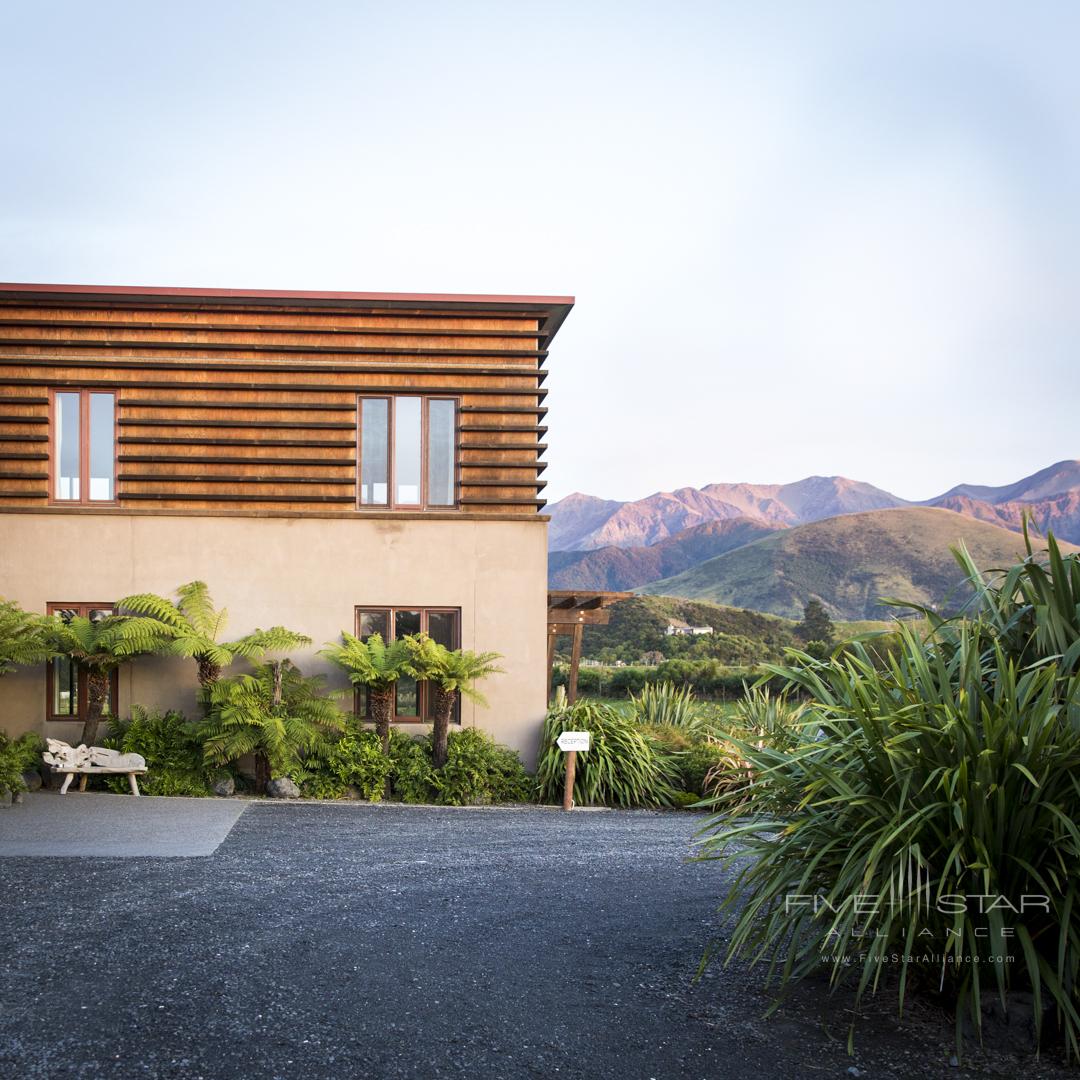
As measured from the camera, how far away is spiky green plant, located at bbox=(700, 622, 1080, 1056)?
13.4 ft

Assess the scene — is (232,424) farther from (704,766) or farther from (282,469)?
(704,766)

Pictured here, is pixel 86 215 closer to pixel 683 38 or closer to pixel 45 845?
pixel 683 38

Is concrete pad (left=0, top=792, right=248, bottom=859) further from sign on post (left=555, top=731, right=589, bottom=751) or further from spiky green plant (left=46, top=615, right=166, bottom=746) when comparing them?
sign on post (left=555, top=731, right=589, bottom=751)

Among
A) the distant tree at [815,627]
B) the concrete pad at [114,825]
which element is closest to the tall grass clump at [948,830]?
the concrete pad at [114,825]

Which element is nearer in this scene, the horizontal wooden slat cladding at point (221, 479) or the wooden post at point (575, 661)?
the horizontal wooden slat cladding at point (221, 479)

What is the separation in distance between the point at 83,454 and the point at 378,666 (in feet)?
15.0

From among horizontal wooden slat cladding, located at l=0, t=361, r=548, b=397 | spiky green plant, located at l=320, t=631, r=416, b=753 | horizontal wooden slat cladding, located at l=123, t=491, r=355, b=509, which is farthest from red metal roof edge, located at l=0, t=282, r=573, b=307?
spiky green plant, located at l=320, t=631, r=416, b=753

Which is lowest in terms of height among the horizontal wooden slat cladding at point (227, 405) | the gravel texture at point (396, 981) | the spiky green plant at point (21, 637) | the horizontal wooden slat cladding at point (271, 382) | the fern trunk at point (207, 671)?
the gravel texture at point (396, 981)

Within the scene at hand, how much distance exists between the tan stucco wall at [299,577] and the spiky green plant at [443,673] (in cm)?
49

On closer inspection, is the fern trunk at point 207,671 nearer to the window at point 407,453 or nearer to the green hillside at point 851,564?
the window at point 407,453

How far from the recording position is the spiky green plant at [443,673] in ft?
37.8

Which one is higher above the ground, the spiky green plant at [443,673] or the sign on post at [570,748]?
the spiky green plant at [443,673]

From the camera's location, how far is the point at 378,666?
11.7 meters

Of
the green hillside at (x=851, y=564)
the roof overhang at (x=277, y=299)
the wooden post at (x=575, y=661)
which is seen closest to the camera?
the roof overhang at (x=277, y=299)
